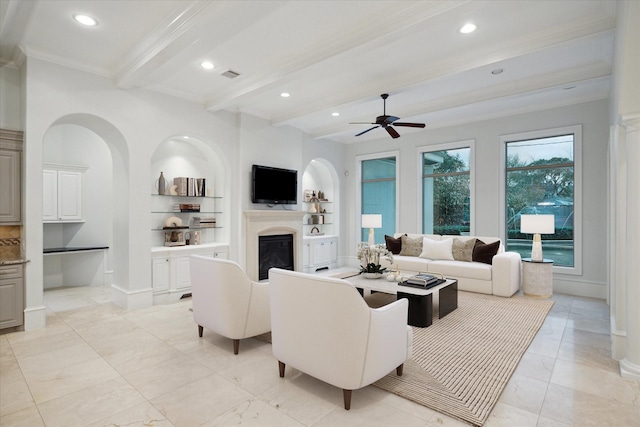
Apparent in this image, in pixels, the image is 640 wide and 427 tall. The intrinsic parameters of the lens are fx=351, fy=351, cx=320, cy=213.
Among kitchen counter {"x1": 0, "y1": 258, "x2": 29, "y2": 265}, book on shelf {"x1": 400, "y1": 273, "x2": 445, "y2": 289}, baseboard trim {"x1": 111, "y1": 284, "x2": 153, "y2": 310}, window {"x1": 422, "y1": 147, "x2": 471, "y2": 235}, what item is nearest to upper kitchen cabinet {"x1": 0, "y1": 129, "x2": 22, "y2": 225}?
kitchen counter {"x1": 0, "y1": 258, "x2": 29, "y2": 265}

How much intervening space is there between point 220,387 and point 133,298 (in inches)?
112

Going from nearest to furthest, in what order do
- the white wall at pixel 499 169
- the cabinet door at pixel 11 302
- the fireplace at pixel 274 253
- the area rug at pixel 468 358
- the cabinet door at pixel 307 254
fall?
the area rug at pixel 468 358 < the cabinet door at pixel 11 302 < the white wall at pixel 499 169 < the fireplace at pixel 274 253 < the cabinet door at pixel 307 254

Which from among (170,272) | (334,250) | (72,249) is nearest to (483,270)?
(334,250)

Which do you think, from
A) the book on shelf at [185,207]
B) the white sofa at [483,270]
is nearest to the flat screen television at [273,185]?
the book on shelf at [185,207]

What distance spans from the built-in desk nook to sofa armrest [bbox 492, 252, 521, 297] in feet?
21.7

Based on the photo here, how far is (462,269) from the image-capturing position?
18.7ft

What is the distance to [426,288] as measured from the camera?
13.9ft

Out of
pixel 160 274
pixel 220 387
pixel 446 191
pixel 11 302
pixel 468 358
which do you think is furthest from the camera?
pixel 446 191

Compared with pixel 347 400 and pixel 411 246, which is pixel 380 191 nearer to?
pixel 411 246

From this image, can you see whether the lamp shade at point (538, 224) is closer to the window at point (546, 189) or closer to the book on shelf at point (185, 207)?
the window at point (546, 189)

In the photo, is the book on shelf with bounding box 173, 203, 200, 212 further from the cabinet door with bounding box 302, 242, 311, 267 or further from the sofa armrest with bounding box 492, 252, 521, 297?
the sofa armrest with bounding box 492, 252, 521, 297

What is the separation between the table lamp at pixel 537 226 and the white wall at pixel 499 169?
0.79 meters

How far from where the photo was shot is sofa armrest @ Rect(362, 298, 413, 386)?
230 cm

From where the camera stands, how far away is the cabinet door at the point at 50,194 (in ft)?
18.9
